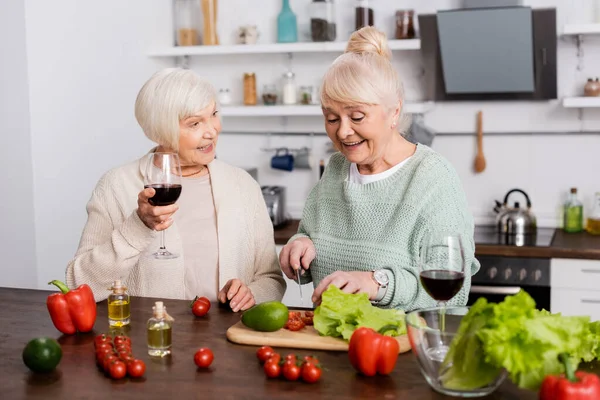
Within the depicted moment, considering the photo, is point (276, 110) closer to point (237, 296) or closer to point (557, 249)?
point (557, 249)

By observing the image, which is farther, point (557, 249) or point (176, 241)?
point (557, 249)

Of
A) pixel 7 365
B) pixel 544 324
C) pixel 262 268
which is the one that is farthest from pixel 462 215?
pixel 7 365

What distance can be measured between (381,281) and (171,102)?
2.83ft

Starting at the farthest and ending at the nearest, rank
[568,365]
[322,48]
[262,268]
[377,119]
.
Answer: [322,48], [262,268], [377,119], [568,365]

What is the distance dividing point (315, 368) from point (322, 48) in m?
2.87

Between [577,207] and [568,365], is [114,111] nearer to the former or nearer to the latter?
[577,207]

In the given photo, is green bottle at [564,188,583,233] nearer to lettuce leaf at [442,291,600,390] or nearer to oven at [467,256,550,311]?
oven at [467,256,550,311]

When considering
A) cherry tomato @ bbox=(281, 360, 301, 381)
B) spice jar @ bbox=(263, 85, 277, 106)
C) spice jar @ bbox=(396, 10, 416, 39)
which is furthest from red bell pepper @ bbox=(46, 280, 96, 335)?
spice jar @ bbox=(396, 10, 416, 39)

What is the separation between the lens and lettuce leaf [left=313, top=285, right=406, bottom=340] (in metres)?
1.85

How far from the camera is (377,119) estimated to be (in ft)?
7.30

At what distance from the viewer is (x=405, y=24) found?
4258 mm

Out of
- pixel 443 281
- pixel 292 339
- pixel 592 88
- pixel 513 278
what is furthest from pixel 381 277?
pixel 592 88

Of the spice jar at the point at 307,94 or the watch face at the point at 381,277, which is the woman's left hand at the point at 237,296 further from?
the spice jar at the point at 307,94

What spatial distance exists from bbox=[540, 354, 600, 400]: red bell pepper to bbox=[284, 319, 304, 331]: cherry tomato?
705 millimetres
